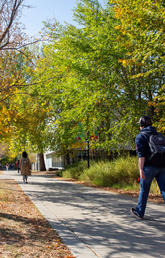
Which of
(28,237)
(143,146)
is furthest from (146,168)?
(28,237)

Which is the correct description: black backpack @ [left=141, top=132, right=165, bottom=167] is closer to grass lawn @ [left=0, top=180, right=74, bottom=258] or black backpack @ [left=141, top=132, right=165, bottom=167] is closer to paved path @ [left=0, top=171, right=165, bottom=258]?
paved path @ [left=0, top=171, right=165, bottom=258]

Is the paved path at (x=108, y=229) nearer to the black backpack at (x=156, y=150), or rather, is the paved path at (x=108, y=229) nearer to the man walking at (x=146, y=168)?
the man walking at (x=146, y=168)

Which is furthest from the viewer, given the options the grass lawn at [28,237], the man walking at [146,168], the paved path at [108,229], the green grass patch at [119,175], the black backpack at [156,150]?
the green grass patch at [119,175]

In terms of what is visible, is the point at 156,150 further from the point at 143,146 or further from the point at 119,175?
the point at 119,175

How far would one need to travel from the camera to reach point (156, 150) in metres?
5.48

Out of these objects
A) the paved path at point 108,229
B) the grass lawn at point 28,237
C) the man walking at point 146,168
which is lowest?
the paved path at point 108,229

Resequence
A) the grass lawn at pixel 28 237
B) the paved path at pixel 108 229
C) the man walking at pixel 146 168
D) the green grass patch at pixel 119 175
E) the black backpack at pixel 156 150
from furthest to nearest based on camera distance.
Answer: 1. the green grass patch at pixel 119 175
2. the man walking at pixel 146 168
3. the black backpack at pixel 156 150
4. the paved path at pixel 108 229
5. the grass lawn at pixel 28 237

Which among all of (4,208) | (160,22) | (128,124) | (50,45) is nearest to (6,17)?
(160,22)

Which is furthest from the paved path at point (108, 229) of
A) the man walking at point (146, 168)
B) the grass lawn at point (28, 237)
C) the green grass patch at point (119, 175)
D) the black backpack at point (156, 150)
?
the green grass patch at point (119, 175)

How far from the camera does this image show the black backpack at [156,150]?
5.49 meters

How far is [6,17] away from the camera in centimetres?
837

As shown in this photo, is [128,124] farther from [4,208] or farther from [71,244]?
[71,244]

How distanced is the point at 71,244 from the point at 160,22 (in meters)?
7.66

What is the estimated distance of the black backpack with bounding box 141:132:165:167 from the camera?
5.49 metres
